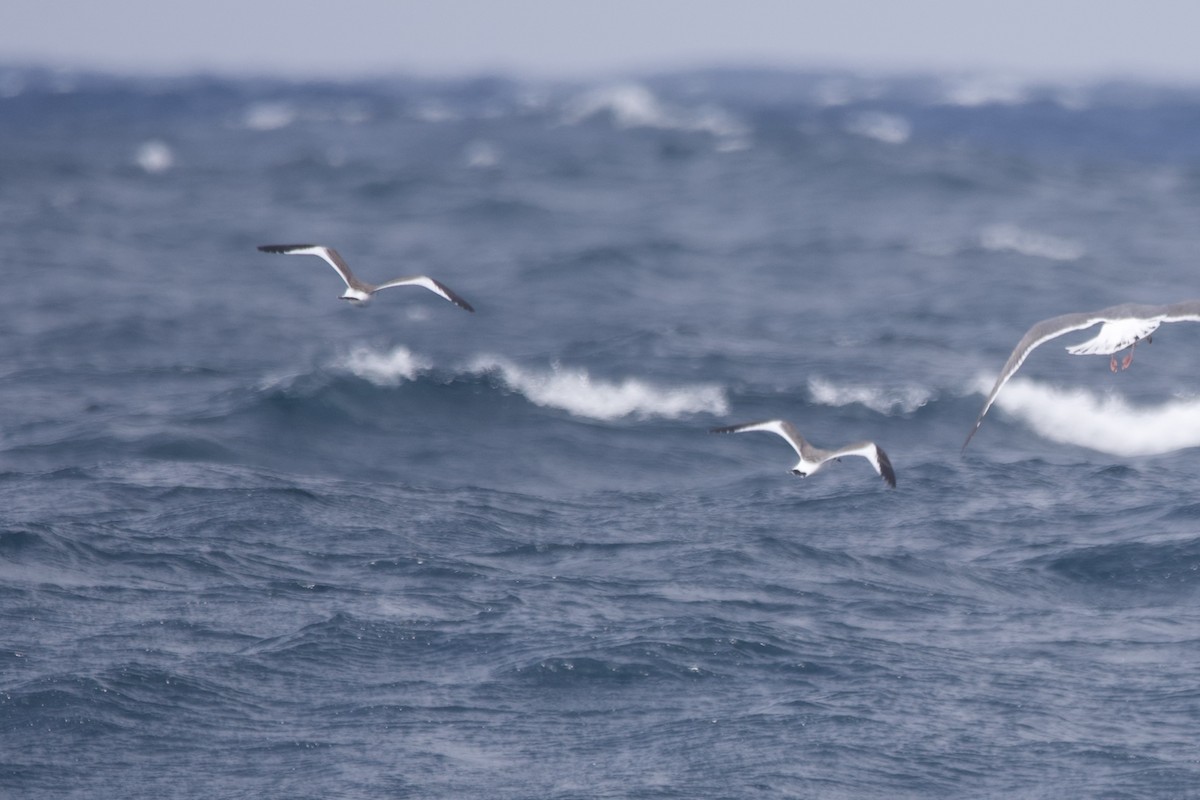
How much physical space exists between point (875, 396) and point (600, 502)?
10233 millimetres

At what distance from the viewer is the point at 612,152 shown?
8612cm

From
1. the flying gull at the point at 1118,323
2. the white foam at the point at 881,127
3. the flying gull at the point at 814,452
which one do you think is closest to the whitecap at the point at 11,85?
the white foam at the point at 881,127

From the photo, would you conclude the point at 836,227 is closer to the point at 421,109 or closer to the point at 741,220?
the point at 741,220

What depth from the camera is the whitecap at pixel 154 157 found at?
286 ft

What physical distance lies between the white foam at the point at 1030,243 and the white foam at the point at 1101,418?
57.9 ft

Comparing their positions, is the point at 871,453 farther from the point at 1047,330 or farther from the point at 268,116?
the point at 268,116

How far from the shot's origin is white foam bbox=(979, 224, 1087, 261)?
58656 millimetres

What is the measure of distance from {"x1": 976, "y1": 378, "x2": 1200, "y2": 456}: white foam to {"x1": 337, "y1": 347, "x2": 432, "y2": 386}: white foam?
1521cm

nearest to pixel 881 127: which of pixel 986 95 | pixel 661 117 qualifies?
pixel 661 117

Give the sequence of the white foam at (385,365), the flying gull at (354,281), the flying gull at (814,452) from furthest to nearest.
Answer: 1. the white foam at (385,365)
2. the flying gull at (354,281)
3. the flying gull at (814,452)

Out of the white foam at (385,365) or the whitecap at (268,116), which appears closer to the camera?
the white foam at (385,365)

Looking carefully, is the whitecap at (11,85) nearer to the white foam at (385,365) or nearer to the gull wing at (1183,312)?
the white foam at (385,365)

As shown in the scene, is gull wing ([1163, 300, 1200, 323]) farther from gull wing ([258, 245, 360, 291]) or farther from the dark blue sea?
gull wing ([258, 245, 360, 291])

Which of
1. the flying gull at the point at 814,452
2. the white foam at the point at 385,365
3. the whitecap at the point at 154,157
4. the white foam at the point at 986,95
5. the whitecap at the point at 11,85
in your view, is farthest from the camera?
the whitecap at the point at 11,85
